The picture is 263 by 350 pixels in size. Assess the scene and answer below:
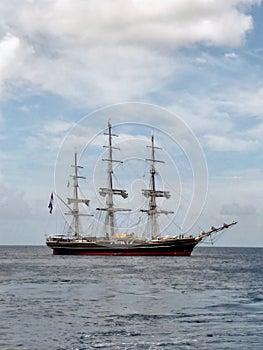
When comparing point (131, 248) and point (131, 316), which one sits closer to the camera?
point (131, 316)

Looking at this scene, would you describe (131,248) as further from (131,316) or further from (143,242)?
(131,316)

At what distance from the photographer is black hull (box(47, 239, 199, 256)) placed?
172m

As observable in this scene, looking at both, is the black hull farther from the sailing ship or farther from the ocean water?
the ocean water

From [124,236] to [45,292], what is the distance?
405ft

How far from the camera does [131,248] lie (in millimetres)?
180625

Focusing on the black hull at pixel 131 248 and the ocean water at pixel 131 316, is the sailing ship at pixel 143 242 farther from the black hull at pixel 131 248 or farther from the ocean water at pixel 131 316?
the ocean water at pixel 131 316

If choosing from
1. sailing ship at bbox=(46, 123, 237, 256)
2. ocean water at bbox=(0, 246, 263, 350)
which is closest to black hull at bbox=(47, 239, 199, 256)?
sailing ship at bbox=(46, 123, 237, 256)

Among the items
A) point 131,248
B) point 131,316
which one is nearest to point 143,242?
point 131,248

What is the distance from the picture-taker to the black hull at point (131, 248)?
17225 cm

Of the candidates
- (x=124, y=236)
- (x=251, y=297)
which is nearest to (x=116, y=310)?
(x=251, y=297)

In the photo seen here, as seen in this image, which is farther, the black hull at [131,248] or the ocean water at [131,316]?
the black hull at [131,248]

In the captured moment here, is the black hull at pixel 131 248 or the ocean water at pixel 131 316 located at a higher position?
the black hull at pixel 131 248

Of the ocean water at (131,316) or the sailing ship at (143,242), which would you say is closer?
the ocean water at (131,316)

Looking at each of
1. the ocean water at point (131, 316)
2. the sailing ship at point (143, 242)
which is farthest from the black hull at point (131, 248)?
the ocean water at point (131, 316)
